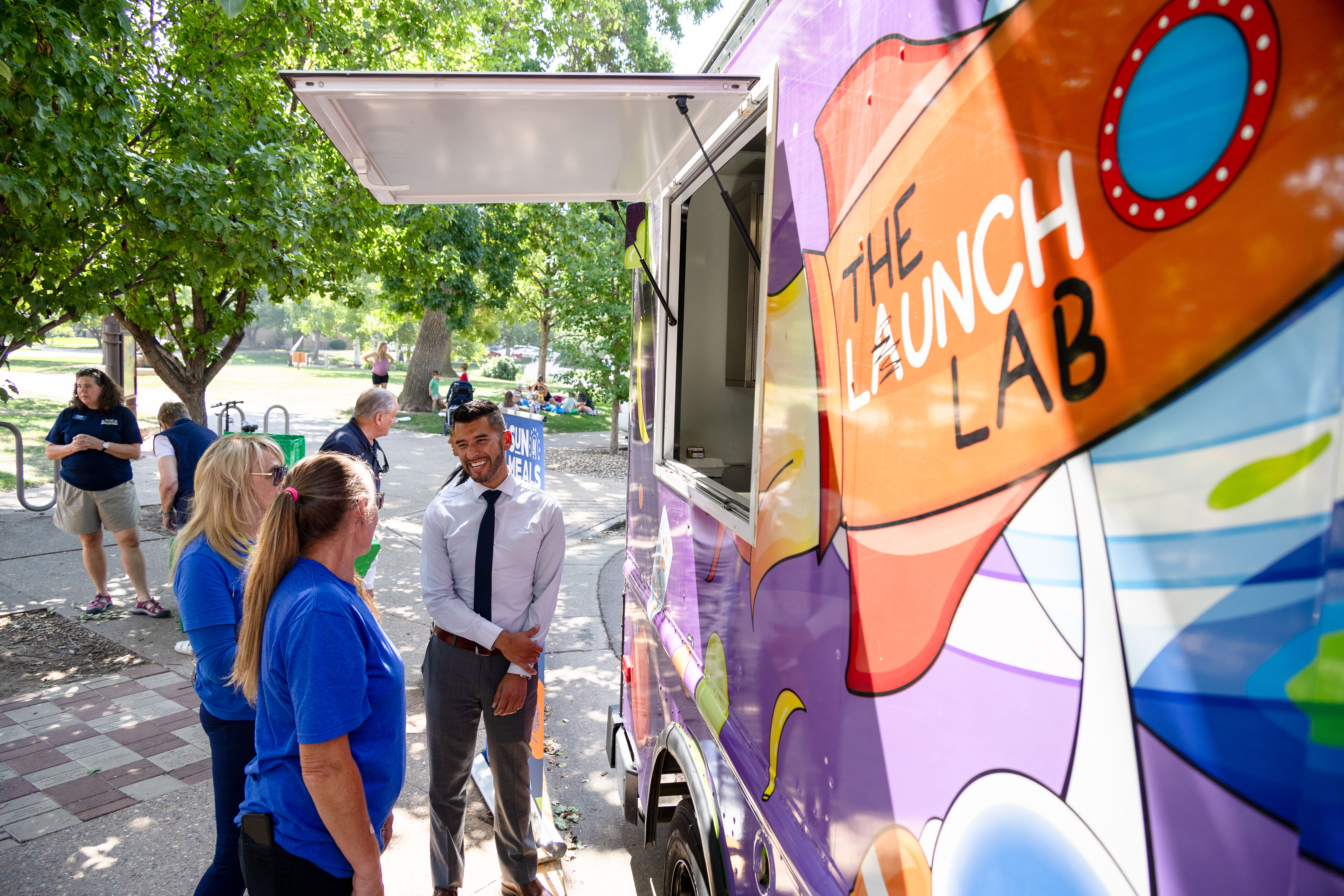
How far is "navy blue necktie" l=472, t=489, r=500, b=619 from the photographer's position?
10.6ft

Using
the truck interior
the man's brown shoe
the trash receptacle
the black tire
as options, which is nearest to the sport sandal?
the trash receptacle

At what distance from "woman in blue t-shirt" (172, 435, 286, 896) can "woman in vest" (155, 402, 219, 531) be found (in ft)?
11.6

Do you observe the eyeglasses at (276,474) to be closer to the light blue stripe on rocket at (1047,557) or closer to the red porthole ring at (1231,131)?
the light blue stripe on rocket at (1047,557)

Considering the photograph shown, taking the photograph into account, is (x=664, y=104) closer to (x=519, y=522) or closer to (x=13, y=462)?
(x=519, y=522)

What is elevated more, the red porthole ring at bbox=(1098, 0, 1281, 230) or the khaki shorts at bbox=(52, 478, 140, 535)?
the red porthole ring at bbox=(1098, 0, 1281, 230)

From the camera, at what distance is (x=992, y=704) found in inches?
42.8

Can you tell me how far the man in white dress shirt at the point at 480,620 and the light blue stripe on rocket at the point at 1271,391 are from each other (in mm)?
2725

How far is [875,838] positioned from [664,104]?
6.86 feet

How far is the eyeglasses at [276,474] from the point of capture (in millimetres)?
2838

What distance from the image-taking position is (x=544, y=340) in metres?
23.6

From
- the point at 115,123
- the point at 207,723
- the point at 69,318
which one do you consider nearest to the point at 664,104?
the point at 207,723

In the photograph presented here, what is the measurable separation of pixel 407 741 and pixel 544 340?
1950 centimetres

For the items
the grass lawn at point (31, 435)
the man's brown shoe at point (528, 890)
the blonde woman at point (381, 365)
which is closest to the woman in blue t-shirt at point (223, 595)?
the man's brown shoe at point (528, 890)

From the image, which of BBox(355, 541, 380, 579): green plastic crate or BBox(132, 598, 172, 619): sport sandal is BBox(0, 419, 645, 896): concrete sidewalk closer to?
BBox(132, 598, 172, 619): sport sandal
